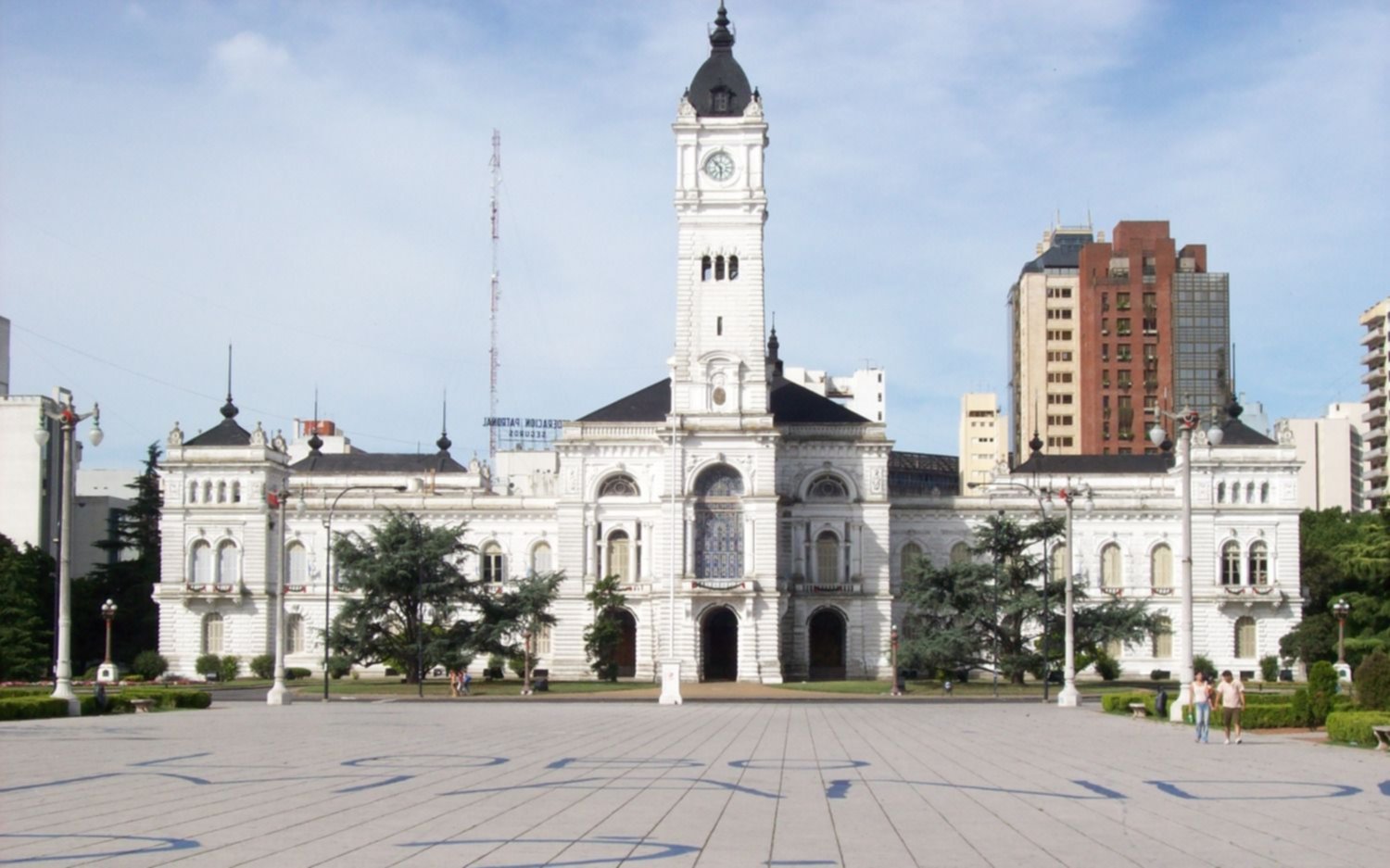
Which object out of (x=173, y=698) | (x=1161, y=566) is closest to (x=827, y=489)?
(x=1161, y=566)

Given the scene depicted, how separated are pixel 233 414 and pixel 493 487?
98.8 ft

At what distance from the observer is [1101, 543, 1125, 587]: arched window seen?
105312 millimetres

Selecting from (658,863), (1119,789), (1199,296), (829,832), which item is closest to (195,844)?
(658,863)

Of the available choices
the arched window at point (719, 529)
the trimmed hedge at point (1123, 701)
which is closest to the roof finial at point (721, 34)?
the arched window at point (719, 529)

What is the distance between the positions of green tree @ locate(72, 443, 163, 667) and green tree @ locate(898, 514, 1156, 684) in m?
47.4

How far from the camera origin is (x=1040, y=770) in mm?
30734

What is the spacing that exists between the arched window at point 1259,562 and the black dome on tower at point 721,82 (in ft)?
131

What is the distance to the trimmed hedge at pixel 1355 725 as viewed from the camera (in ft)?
122

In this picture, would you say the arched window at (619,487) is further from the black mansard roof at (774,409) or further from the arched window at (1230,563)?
the arched window at (1230,563)

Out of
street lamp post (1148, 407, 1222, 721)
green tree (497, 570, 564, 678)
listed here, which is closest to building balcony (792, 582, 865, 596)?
green tree (497, 570, 564, 678)

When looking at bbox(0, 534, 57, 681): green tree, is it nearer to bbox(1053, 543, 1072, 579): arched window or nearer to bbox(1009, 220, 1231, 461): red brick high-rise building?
bbox(1053, 543, 1072, 579): arched window

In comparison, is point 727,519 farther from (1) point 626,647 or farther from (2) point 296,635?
(2) point 296,635

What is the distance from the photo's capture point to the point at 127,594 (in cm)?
10612

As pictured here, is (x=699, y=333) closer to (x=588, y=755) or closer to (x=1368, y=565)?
(x=1368, y=565)
